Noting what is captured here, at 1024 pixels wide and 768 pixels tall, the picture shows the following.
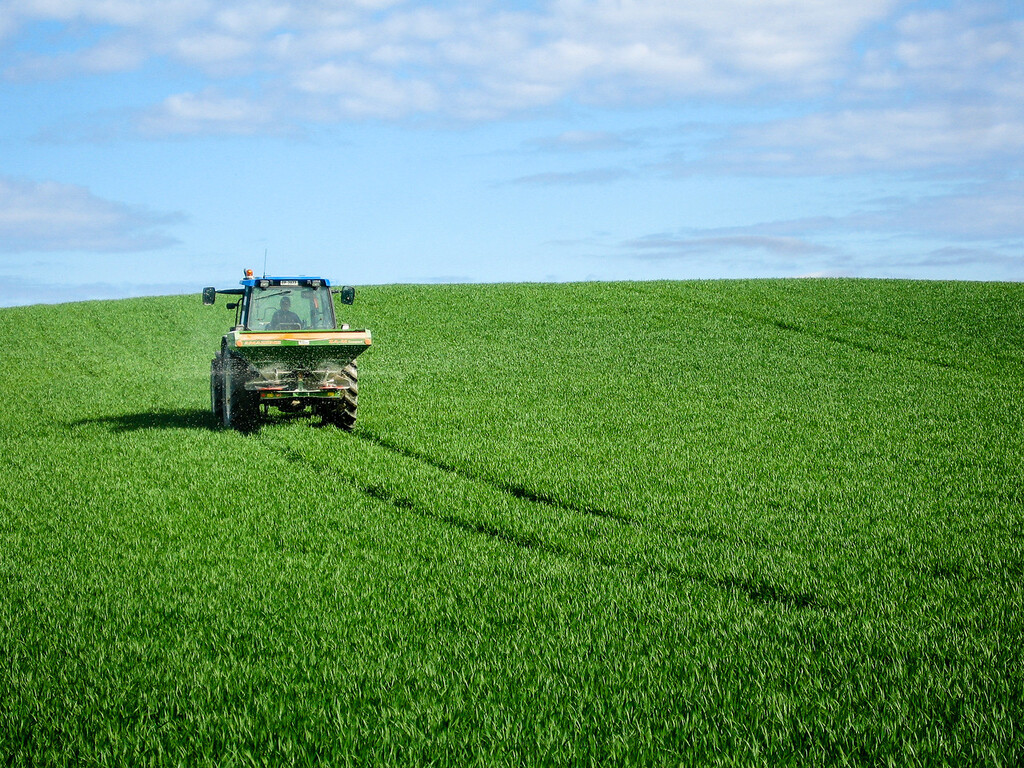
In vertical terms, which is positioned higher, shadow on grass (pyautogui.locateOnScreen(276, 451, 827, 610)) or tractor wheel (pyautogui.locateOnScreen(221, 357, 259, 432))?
tractor wheel (pyautogui.locateOnScreen(221, 357, 259, 432))

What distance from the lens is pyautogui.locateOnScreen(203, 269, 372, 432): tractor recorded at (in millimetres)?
14922

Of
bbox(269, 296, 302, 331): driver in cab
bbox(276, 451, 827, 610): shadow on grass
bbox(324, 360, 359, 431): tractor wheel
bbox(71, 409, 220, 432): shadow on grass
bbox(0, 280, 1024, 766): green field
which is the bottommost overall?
bbox(276, 451, 827, 610): shadow on grass

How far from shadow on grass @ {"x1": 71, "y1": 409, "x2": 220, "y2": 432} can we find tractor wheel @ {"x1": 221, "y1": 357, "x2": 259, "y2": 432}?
0.71 m

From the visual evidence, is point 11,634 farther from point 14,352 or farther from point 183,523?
point 14,352

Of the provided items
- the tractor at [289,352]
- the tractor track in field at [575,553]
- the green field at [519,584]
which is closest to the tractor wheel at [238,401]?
the tractor at [289,352]

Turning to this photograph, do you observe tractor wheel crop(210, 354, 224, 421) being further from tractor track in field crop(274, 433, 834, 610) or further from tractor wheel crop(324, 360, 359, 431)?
tractor track in field crop(274, 433, 834, 610)

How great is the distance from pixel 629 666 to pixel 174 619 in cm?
342

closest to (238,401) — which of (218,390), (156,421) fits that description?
(218,390)

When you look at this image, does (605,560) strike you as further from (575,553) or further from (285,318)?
(285,318)

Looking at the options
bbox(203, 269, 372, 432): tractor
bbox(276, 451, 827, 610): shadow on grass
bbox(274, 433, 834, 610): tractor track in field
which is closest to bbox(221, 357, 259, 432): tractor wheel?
bbox(203, 269, 372, 432): tractor

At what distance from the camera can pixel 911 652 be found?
572 cm

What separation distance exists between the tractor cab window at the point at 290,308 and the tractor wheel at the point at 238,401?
0.91 metres

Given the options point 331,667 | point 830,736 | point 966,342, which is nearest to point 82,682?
point 331,667

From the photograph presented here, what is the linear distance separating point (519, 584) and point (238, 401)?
10119mm
